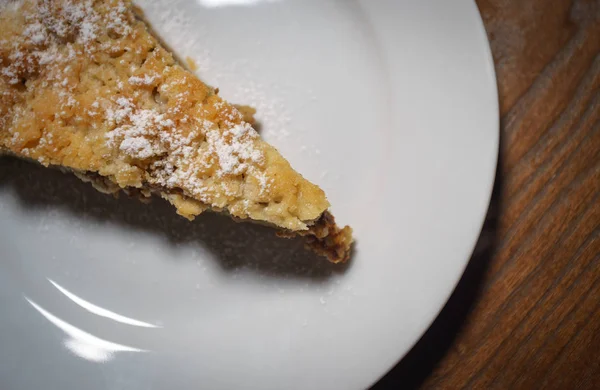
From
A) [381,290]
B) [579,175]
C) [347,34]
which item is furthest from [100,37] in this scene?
[579,175]

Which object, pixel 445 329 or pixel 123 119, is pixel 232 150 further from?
pixel 445 329

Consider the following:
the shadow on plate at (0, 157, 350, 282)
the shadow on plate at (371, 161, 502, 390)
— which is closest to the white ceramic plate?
the shadow on plate at (0, 157, 350, 282)

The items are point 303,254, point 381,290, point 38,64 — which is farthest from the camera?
point 303,254

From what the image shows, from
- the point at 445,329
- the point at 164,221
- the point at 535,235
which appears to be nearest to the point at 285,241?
the point at 164,221

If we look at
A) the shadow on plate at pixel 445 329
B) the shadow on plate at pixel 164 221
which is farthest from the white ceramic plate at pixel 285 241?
the shadow on plate at pixel 445 329

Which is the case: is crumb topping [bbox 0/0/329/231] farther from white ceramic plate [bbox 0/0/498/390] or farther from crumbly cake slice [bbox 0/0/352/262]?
white ceramic plate [bbox 0/0/498/390]

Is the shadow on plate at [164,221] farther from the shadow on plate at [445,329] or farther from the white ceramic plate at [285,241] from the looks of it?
the shadow on plate at [445,329]

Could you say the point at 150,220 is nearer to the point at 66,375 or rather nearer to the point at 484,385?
the point at 66,375
